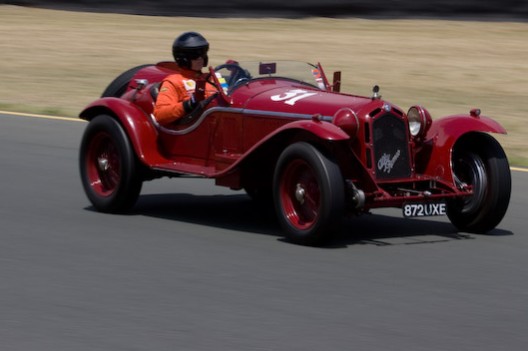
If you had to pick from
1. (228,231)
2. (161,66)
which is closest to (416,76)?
(161,66)

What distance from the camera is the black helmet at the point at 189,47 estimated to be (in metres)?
8.83

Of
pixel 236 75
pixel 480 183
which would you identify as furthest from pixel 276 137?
pixel 480 183

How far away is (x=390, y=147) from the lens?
7.91m

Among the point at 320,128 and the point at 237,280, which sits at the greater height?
the point at 320,128

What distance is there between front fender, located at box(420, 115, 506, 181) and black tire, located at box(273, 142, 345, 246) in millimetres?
931

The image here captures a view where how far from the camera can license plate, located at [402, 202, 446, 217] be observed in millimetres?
7613

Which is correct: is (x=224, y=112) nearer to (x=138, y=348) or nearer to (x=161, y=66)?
(x=161, y=66)

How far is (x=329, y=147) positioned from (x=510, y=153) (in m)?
4.94

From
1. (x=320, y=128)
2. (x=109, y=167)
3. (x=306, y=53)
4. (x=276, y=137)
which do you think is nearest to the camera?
(x=320, y=128)

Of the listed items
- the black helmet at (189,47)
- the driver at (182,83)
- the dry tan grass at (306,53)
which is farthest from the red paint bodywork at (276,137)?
the dry tan grass at (306,53)

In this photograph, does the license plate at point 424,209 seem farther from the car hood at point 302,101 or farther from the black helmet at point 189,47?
the black helmet at point 189,47

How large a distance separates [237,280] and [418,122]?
6.76 feet

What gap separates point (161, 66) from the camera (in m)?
9.46

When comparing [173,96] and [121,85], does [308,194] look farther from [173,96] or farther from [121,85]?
[121,85]
